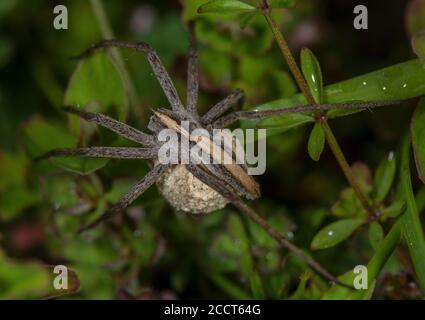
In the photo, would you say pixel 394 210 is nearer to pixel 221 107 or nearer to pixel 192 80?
pixel 221 107

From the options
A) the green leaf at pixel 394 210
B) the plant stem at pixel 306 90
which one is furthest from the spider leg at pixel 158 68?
the green leaf at pixel 394 210

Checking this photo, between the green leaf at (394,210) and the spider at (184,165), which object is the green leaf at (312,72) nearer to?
the spider at (184,165)

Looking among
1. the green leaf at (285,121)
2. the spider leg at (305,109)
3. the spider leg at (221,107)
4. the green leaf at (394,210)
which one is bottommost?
the green leaf at (394,210)

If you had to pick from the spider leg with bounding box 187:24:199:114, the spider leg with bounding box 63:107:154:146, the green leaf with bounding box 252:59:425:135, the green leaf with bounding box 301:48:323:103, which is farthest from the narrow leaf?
the spider leg with bounding box 63:107:154:146

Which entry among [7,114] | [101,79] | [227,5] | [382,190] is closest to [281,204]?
[382,190]

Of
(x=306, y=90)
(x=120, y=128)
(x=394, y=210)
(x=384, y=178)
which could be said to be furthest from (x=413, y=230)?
(x=120, y=128)
